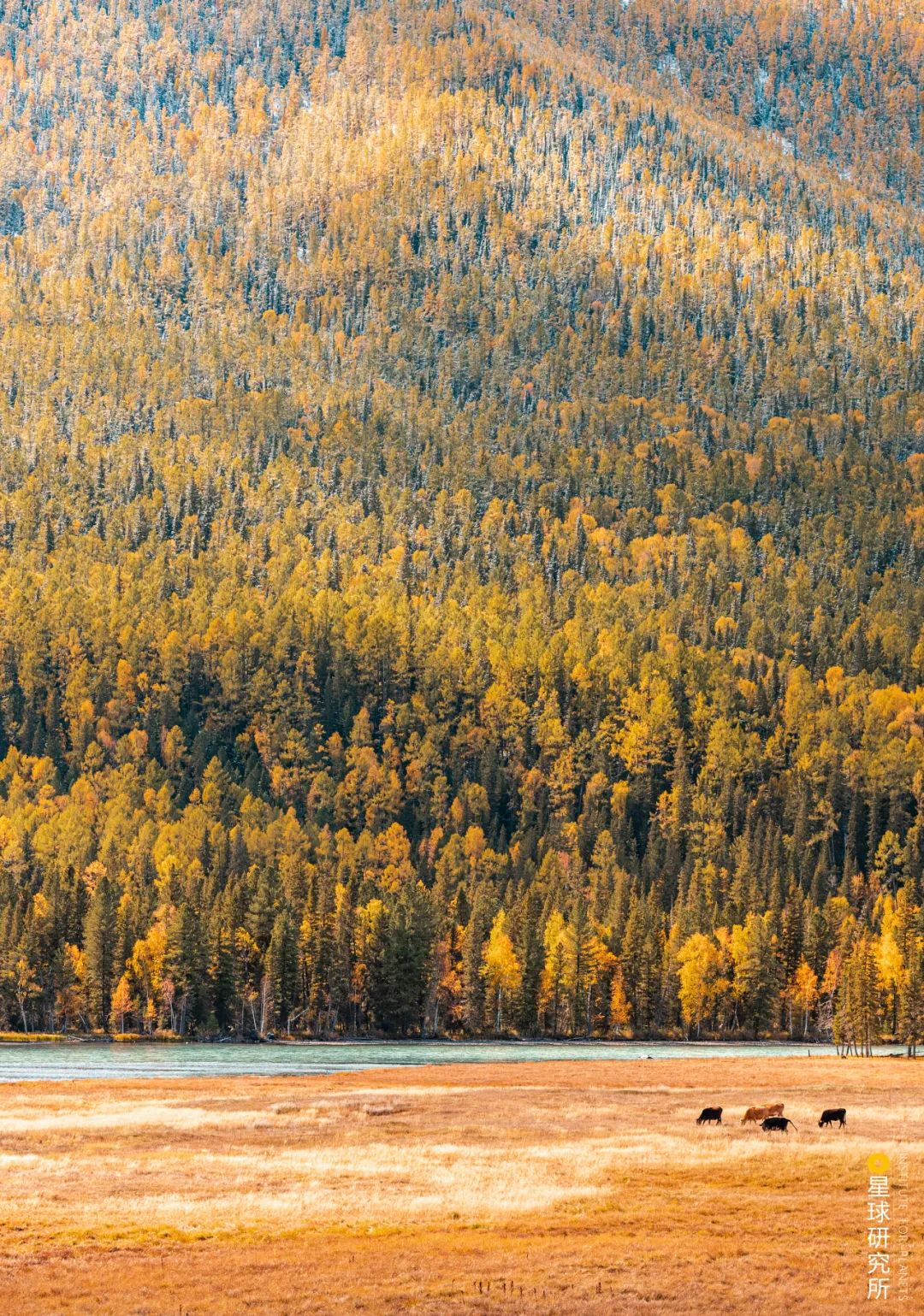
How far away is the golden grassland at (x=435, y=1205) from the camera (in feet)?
138

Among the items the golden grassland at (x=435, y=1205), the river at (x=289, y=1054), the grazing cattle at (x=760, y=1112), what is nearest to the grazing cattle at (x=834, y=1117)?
the golden grassland at (x=435, y=1205)

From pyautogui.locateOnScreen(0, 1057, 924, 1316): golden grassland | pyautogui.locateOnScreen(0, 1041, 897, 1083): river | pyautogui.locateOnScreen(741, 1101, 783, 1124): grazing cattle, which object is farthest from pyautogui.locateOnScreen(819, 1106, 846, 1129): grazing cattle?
pyautogui.locateOnScreen(0, 1041, 897, 1083): river

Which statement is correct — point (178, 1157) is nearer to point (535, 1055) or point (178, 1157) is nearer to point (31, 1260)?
point (31, 1260)

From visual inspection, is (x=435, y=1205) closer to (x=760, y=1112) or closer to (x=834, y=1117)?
(x=760, y=1112)

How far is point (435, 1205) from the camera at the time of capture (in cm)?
5234

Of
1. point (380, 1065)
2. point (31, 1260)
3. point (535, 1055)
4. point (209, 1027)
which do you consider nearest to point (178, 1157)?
point (31, 1260)

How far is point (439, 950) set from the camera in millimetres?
183250

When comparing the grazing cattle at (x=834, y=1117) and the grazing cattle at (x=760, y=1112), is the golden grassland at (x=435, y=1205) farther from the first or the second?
the grazing cattle at (x=760, y=1112)

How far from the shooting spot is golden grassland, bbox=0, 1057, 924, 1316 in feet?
138

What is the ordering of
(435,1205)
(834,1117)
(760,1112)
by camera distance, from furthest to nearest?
(760,1112), (834,1117), (435,1205)

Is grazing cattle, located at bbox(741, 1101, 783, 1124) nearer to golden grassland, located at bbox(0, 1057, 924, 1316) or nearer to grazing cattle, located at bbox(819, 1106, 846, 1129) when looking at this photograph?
golden grassland, located at bbox(0, 1057, 924, 1316)

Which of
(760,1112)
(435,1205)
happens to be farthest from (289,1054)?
(435,1205)

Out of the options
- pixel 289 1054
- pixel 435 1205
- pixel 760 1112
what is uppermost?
pixel 760 1112

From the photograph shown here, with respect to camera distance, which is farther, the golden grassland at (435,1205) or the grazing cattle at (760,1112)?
the grazing cattle at (760,1112)
